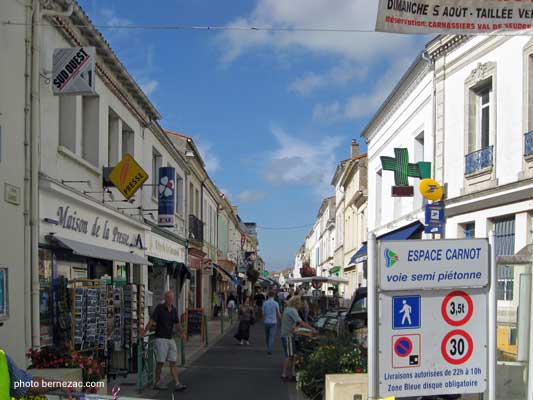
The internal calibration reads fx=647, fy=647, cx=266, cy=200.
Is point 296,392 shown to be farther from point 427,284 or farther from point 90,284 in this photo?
point 427,284

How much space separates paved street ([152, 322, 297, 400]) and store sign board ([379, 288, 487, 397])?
5.66 metres

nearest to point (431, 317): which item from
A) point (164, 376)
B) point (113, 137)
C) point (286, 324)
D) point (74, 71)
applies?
point (74, 71)

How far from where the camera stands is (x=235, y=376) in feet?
41.8

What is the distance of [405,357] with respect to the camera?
491cm

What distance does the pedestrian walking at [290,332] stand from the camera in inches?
476

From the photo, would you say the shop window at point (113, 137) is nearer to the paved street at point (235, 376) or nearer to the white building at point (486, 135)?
the paved street at point (235, 376)

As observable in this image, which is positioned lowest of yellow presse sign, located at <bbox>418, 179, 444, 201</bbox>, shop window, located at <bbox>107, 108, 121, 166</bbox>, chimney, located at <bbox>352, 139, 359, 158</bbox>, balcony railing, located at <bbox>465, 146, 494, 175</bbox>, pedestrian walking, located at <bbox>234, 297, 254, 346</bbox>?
pedestrian walking, located at <bbox>234, 297, 254, 346</bbox>

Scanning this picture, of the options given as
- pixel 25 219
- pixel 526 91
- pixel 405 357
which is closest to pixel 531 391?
pixel 405 357

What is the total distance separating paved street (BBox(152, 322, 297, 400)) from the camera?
34.7ft

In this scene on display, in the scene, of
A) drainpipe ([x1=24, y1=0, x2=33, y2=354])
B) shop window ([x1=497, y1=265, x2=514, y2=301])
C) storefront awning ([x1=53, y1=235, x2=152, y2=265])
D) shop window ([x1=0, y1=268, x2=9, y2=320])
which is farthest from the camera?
storefront awning ([x1=53, y1=235, x2=152, y2=265])

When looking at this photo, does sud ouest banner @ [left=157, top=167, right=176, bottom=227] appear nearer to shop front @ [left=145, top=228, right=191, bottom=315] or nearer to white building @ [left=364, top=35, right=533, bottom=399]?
shop front @ [left=145, top=228, right=191, bottom=315]

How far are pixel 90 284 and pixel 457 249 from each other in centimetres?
788

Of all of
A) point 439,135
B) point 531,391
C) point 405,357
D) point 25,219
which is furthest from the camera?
point 439,135

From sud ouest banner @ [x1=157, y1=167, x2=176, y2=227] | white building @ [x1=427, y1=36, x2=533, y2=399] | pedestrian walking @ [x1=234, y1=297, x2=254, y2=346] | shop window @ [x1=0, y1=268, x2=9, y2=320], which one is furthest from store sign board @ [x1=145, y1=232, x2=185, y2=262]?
shop window @ [x1=0, y1=268, x2=9, y2=320]
